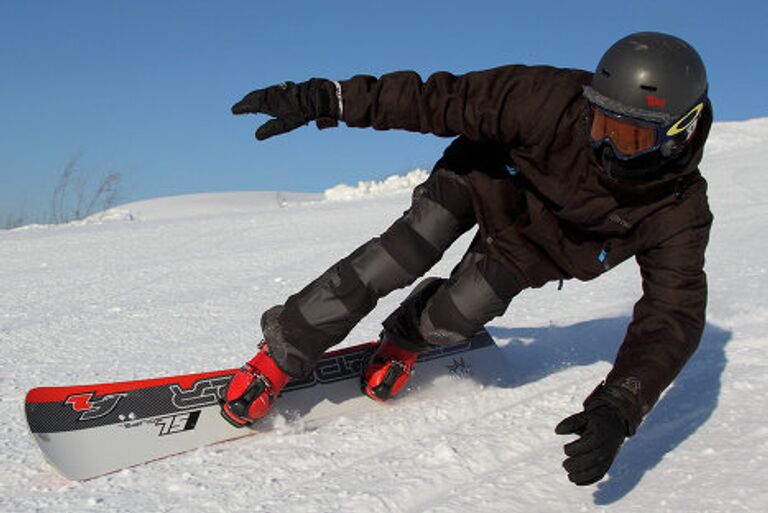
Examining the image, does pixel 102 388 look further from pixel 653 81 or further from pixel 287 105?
pixel 653 81

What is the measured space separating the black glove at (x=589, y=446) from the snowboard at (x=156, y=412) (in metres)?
1.16

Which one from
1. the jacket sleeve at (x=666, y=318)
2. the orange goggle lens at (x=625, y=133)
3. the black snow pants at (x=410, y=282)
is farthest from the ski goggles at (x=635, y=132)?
the black snow pants at (x=410, y=282)

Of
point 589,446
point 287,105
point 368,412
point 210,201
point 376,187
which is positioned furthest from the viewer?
point 210,201

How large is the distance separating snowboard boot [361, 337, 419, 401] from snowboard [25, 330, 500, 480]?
2.0 inches

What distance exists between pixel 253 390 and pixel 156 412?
0.33m

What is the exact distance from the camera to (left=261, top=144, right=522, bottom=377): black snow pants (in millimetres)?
2703

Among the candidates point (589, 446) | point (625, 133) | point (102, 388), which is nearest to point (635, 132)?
point (625, 133)

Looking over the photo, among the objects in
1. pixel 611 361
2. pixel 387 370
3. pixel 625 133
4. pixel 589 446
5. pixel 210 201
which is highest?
pixel 625 133

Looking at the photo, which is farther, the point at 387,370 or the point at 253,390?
the point at 387,370

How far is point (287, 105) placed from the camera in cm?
258

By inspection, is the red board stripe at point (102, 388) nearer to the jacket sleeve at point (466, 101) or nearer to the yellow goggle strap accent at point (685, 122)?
the jacket sleeve at point (466, 101)

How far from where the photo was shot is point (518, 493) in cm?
224

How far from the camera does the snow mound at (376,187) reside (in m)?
11.4

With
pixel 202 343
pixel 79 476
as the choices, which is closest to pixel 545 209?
pixel 79 476
